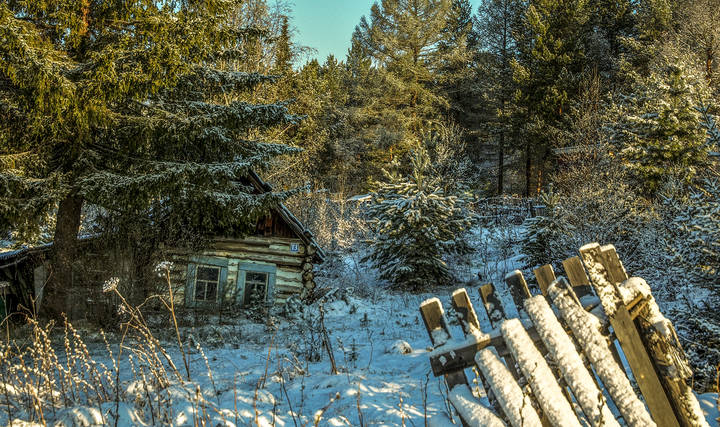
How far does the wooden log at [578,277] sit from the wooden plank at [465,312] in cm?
68

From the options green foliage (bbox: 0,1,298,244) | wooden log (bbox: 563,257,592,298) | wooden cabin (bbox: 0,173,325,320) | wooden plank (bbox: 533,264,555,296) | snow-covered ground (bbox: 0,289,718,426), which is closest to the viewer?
wooden log (bbox: 563,257,592,298)

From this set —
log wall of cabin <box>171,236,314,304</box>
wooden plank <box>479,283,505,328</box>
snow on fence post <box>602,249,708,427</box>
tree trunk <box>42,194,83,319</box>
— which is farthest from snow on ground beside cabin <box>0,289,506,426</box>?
log wall of cabin <box>171,236,314,304</box>

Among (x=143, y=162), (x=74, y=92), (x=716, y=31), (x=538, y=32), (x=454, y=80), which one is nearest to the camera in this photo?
(x=74, y=92)

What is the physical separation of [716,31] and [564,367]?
Result: 24.6 meters

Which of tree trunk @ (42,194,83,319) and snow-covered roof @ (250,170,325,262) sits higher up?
snow-covered roof @ (250,170,325,262)

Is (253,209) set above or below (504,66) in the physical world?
below

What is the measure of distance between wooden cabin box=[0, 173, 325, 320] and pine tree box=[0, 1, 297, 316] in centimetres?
174

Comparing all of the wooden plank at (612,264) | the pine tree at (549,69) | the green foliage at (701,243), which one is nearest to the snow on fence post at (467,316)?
the wooden plank at (612,264)

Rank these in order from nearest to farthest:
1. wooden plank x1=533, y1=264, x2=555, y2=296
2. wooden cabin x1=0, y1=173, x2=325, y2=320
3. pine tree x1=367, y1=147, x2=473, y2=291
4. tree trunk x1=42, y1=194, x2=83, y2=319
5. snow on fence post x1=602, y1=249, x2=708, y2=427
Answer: snow on fence post x1=602, y1=249, x2=708, y2=427, wooden plank x1=533, y1=264, x2=555, y2=296, tree trunk x1=42, y1=194, x2=83, y2=319, wooden cabin x1=0, y1=173, x2=325, y2=320, pine tree x1=367, y1=147, x2=473, y2=291

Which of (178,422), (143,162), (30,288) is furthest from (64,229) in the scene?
(178,422)

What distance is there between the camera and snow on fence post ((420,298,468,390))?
2277 mm

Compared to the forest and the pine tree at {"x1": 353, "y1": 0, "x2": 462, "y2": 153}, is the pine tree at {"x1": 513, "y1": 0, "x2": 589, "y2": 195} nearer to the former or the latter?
the forest

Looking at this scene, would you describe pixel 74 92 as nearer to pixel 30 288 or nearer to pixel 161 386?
pixel 161 386

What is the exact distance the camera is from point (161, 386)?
12.8 feet
